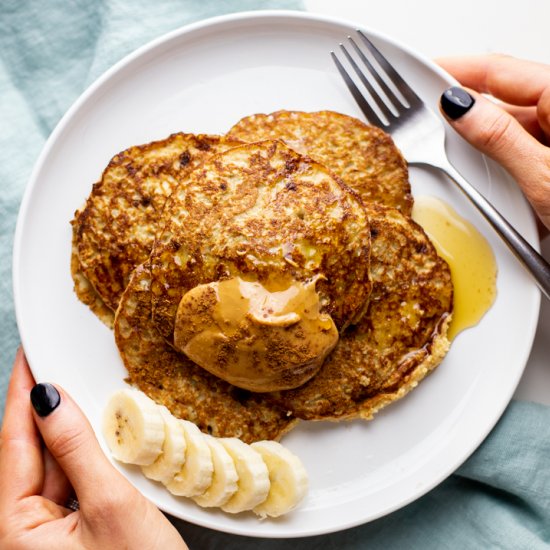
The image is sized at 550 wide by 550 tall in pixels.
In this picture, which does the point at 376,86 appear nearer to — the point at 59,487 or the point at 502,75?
the point at 502,75

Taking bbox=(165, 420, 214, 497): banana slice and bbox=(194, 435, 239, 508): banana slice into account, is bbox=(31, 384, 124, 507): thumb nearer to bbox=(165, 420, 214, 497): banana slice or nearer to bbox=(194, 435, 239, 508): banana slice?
bbox=(165, 420, 214, 497): banana slice

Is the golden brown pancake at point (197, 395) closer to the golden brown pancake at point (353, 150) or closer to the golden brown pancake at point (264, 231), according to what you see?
the golden brown pancake at point (264, 231)

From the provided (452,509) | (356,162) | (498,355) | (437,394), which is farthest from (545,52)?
(452,509)

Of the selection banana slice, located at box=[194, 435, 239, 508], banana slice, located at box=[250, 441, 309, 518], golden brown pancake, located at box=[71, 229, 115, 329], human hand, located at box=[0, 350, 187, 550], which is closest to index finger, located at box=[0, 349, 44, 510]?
human hand, located at box=[0, 350, 187, 550]

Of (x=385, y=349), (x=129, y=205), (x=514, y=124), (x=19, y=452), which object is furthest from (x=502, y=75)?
(x=19, y=452)

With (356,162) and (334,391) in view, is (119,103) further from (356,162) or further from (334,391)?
(334,391)

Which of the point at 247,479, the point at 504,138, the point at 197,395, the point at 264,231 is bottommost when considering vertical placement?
the point at 247,479
